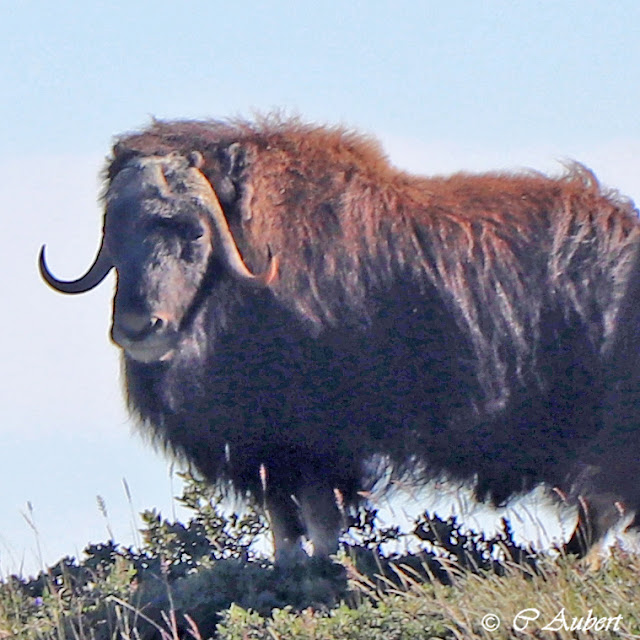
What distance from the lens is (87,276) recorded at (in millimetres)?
7082

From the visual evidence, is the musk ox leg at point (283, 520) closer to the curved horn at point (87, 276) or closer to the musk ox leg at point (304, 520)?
the musk ox leg at point (304, 520)

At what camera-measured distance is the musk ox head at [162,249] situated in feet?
21.2

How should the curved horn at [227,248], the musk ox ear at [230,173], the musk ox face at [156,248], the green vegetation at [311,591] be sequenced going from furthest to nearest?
1. the musk ox ear at [230,173]
2. the curved horn at [227,248]
3. the musk ox face at [156,248]
4. the green vegetation at [311,591]

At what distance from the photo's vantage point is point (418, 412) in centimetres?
667

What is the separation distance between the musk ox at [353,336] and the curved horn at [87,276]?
0.13 m

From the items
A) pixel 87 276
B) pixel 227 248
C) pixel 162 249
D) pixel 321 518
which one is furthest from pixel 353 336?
pixel 87 276

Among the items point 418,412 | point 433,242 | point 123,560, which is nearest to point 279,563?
point 123,560

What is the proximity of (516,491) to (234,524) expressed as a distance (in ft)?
4.04

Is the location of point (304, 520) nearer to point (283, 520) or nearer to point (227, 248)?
point (283, 520)

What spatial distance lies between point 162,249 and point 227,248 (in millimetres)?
272

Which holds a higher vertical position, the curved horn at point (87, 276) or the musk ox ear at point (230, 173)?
the musk ox ear at point (230, 173)

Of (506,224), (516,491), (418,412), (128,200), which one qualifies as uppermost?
(128,200)

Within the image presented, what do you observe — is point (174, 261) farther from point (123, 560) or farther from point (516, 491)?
point (516, 491)

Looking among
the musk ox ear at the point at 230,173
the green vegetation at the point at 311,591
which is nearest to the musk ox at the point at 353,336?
the musk ox ear at the point at 230,173
